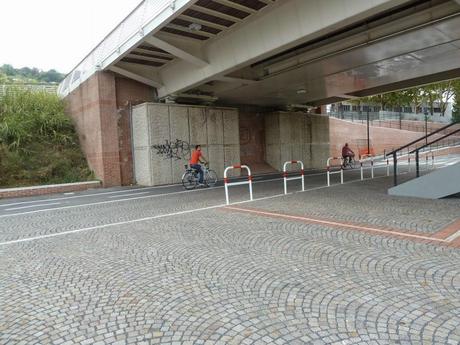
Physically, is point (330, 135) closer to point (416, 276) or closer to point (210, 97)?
point (210, 97)

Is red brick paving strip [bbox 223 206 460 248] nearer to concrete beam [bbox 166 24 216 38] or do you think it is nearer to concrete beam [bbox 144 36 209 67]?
concrete beam [bbox 166 24 216 38]

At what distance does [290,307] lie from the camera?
3449 mm

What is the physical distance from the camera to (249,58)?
12430mm

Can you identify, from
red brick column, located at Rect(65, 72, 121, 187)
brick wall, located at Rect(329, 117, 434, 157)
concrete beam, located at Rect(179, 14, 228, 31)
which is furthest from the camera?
brick wall, located at Rect(329, 117, 434, 157)

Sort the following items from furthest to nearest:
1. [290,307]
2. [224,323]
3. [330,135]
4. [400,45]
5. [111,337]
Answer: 1. [330,135]
2. [400,45]
3. [290,307]
4. [224,323]
5. [111,337]

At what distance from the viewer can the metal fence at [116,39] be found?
468 inches

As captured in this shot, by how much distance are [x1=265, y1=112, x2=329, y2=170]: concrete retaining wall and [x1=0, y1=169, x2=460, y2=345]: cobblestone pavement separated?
17449 mm

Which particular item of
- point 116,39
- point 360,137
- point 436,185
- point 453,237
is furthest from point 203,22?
point 360,137

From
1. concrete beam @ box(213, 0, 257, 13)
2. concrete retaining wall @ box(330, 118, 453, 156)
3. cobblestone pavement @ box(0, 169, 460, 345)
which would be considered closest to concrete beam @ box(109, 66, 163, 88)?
concrete beam @ box(213, 0, 257, 13)

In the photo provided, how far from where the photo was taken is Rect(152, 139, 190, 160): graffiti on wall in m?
17.5

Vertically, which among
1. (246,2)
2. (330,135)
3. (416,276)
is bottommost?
(416,276)

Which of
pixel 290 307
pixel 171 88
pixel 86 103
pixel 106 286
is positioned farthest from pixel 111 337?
pixel 86 103

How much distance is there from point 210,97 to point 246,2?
8.94 metres

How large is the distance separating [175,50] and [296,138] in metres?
14.5
